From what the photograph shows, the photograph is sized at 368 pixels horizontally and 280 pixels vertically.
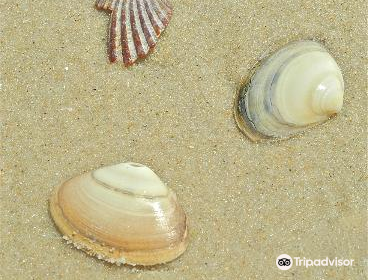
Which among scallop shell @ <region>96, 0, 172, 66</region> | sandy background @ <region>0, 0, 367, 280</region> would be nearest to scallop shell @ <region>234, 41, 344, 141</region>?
sandy background @ <region>0, 0, 367, 280</region>

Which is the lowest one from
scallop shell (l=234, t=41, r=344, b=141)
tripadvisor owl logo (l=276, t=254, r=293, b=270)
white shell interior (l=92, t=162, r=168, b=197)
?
tripadvisor owl logo (l=276, t=254, r=293, b=270)

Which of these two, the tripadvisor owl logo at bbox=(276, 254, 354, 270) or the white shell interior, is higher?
the white shell interior

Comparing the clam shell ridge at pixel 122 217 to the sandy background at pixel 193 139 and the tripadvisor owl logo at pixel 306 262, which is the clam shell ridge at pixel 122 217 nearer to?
the sandy background at pixel 193 139

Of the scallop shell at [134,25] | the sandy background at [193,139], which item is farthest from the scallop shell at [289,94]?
the scallop shell at [134,25]

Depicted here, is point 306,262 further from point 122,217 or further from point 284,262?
point 122,217

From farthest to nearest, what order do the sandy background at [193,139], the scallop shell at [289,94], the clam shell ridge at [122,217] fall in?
1. the scallop shell at [289,94]
2. the sandy background at [193,139]
3. the clam shell ridge at [122,217]

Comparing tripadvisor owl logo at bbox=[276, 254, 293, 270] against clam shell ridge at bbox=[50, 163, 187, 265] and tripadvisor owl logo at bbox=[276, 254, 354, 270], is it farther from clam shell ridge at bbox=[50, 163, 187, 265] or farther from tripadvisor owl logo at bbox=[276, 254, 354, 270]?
clam shell ridge at bbox=[50, 163, 187, 265]

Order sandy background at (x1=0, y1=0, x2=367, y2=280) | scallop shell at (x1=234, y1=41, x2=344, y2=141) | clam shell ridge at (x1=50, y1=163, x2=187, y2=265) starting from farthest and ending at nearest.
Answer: scallop shell at (x1=234, y1=41, x2=344, y2=141)
sandy background at (x1=0, y1=0, x2=367, y2=280)
clam shell ridge at (x1=50, y1=163, x2=187, y2=265)

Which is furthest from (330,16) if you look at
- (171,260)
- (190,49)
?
(171,260)
